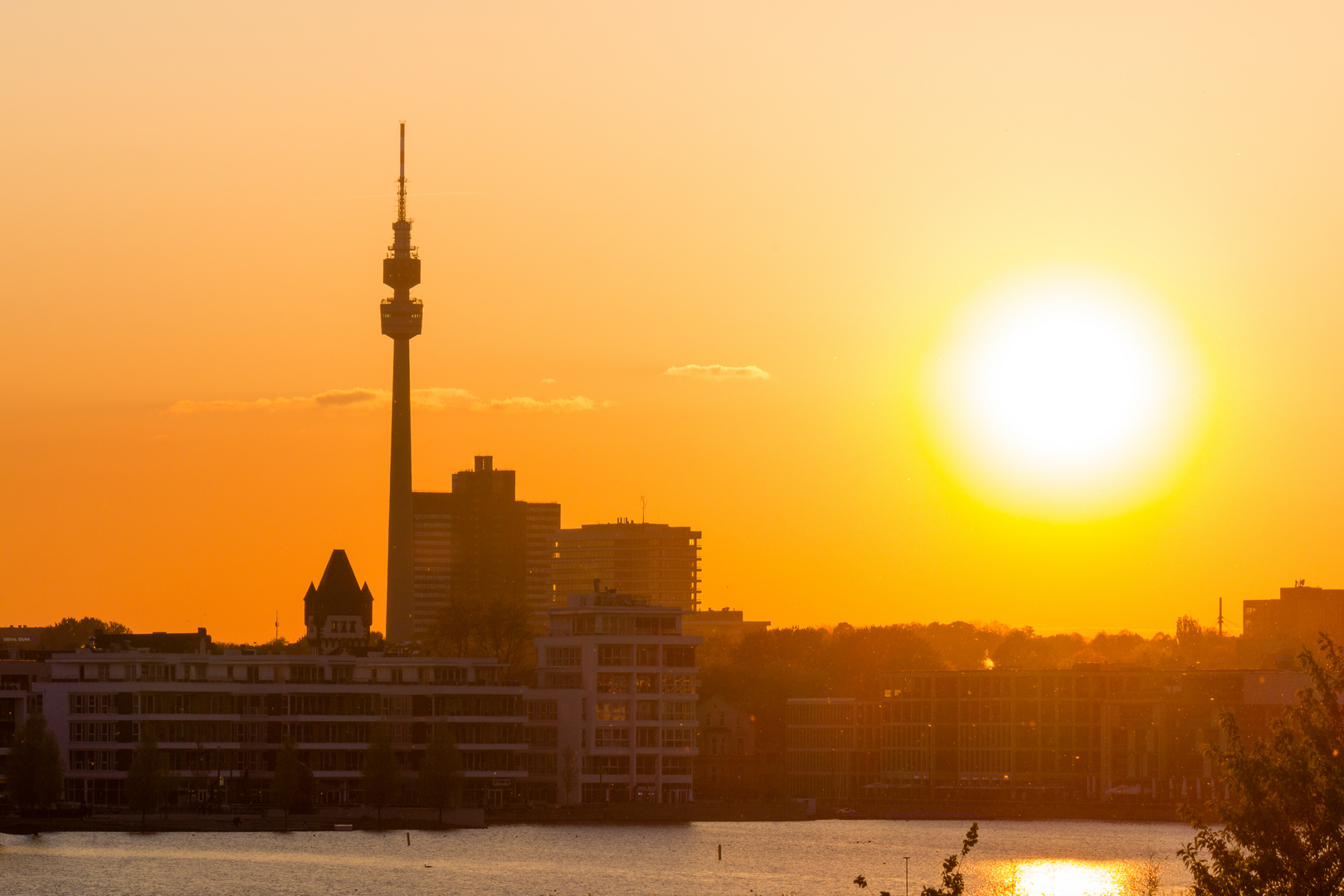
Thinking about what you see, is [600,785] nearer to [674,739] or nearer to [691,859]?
[674,739]

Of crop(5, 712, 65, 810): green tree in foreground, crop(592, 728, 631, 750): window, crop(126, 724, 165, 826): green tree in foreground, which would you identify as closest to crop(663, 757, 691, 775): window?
crop(592, 728, 631, 750): window

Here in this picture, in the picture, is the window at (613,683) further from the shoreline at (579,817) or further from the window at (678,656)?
the shoreline at (579,817)

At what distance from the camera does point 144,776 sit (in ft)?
479

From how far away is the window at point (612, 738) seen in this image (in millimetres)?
174625

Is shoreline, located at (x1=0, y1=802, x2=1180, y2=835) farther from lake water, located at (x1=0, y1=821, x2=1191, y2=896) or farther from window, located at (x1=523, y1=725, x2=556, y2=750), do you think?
window, located at (x1=523, y1=725, x2=556, y2=750)

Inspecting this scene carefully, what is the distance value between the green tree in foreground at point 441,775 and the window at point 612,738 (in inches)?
727

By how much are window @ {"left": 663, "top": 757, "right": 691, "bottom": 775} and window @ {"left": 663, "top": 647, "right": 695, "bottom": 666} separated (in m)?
8.06

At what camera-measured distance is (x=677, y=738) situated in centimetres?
17800

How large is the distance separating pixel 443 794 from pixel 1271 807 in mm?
123431

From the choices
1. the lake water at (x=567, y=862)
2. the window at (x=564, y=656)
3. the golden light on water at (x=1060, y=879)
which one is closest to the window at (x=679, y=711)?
the window at (x=564, y=656)

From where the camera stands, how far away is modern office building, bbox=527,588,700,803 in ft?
572

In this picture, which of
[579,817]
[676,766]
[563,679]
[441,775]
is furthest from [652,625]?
[441,775]

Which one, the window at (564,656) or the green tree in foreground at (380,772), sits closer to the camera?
the green tree in foreground at (380,772)

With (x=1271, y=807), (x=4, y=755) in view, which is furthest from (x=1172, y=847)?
(x=1271, y=807)
